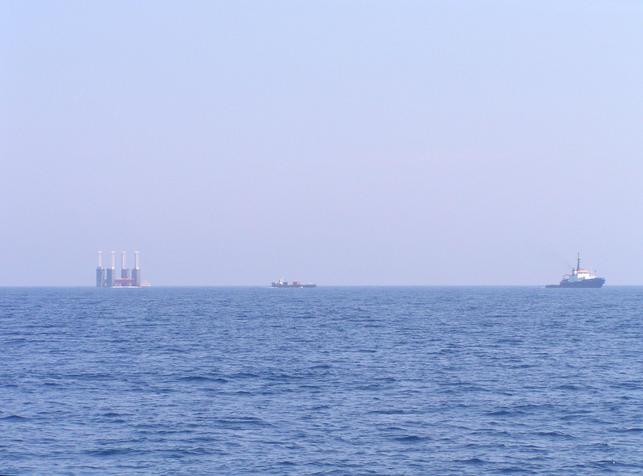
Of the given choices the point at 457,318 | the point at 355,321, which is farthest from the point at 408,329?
the point at 457,318

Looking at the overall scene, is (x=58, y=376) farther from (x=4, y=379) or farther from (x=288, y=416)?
(x=288, y=416)

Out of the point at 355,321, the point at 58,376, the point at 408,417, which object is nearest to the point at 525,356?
the point at 408,417

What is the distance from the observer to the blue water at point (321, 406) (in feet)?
110

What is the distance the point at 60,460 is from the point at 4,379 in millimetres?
21314

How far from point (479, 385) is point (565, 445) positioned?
15.0m

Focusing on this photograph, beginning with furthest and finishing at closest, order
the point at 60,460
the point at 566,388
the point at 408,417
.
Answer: the point at 566,388, the point at 408,417, the point at 60,460

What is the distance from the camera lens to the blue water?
110 ft

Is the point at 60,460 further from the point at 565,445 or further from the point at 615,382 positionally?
the point at 615,382

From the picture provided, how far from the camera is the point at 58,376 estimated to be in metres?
54.4

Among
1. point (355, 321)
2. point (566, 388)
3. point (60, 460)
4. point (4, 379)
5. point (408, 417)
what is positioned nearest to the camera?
point (60, 460)

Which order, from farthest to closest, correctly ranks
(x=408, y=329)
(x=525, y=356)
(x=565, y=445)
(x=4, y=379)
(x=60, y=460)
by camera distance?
(x=408, y=329)
(x=525, y=356)
(x=4, y=379)
(x=565, y=445)
(x=60, y=460)

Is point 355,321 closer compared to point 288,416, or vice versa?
point 288,416

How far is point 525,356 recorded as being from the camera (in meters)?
66.2

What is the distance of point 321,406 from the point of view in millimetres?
43938
